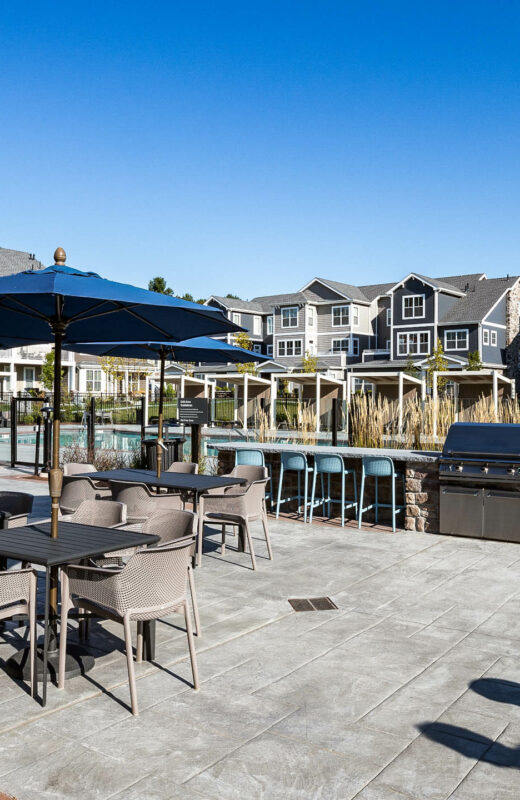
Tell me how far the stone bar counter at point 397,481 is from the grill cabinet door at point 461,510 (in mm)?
264

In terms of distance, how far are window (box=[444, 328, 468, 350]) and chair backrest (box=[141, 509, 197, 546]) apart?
3946 cm

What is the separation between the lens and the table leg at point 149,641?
170 inches

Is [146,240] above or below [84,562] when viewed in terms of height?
above

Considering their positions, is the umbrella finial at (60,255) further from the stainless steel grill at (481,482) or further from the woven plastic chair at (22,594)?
the stainless steel grill at (481,482)

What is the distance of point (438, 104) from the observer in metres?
14.0

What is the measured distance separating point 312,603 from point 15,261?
46.3m

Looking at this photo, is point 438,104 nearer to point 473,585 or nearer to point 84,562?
point 473,585

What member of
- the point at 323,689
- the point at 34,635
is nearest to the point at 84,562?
the point at 34,635

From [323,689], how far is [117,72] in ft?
41.2

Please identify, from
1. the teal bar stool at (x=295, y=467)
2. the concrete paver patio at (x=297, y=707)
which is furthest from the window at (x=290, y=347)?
the concrete paver patio at (x=297, y=707)

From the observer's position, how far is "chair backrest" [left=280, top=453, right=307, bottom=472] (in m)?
9.24

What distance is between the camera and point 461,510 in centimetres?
827

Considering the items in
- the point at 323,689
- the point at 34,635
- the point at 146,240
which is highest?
the point at 146,240

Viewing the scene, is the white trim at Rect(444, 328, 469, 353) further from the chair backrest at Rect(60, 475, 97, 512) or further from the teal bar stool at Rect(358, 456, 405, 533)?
the chair backrest at Rect(60, 475, 97, 512)
